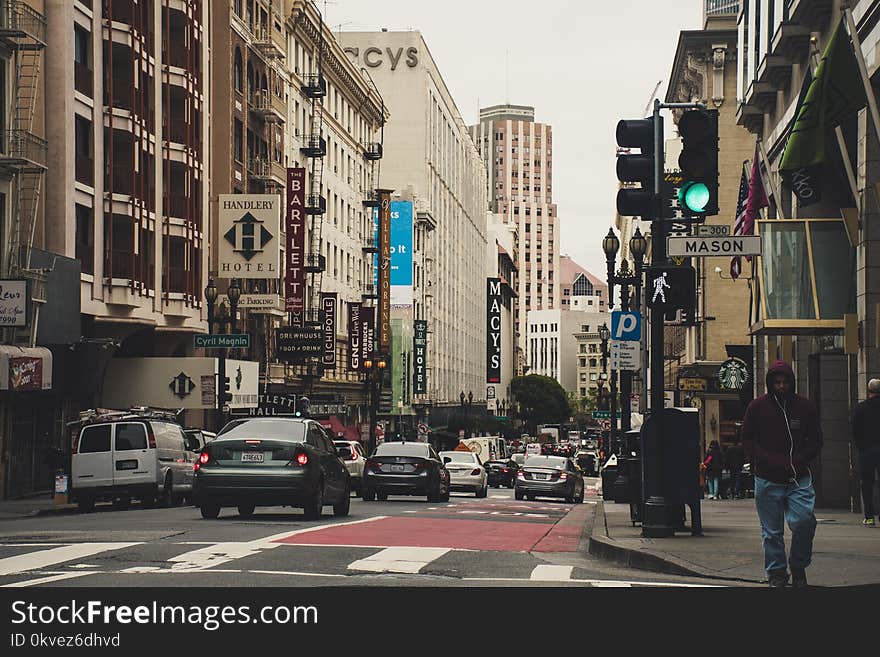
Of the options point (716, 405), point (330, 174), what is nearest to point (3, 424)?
point (716, 405)

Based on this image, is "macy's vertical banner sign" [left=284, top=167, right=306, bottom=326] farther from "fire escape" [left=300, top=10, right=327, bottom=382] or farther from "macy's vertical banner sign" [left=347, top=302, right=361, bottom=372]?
"macy's vertical banner sign" [left=347, top=302, right=361, bottom=372]

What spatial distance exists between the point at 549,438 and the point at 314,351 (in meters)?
92.6

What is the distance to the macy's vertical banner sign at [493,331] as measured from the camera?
182 metres

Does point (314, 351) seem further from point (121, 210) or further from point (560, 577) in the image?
point (560, 577)

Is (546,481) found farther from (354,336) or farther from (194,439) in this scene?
(354,336)

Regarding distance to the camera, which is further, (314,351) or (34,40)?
(314,351)

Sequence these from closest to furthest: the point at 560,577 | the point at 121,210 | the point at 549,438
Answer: the point at 560,577, the point at 121,210, the point at 549,438

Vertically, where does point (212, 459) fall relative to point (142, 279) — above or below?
below

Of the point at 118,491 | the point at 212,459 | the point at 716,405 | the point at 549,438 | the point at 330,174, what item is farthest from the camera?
the point at 549,438

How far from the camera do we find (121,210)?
158 ft

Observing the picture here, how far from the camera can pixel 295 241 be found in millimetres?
67062

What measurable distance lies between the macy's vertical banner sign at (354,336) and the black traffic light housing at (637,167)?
68.9 meters
